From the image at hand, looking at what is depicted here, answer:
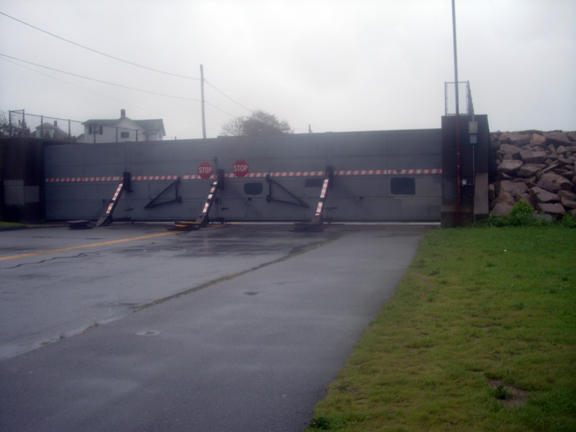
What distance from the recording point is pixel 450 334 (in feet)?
16.7

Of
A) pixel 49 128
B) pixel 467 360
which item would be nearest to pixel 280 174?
pixel 467 360

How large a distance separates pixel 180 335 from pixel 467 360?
2.92 m

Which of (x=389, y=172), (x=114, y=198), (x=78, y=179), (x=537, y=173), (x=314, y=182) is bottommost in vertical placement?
(x=114, y=198)

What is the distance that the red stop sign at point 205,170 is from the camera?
21938 mm

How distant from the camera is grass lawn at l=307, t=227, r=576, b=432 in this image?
3.40 metres

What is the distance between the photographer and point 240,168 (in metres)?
21.6

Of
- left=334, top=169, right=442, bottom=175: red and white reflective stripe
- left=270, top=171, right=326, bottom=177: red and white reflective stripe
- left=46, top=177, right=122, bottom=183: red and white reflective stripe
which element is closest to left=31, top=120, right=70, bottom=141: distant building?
left=46, top=177, right=122, bottom=183: red and white reflective stripe

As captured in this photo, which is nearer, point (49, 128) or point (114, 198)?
point (114, 198)

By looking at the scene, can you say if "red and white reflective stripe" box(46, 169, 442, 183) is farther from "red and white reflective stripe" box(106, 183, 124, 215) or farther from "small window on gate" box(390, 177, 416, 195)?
"red and white reflective stripe" box(106, 183, 124, 215)

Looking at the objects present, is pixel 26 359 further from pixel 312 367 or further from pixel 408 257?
pixel 408 257

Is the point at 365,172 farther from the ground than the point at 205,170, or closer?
closer

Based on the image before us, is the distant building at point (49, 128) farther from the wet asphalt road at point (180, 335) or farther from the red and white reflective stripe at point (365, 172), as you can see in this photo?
the wet asphalt road at point (180, 335)

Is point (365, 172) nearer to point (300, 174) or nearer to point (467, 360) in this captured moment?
point (300, 174)

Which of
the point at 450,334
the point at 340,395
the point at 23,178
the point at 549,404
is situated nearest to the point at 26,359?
the point at 340,395
